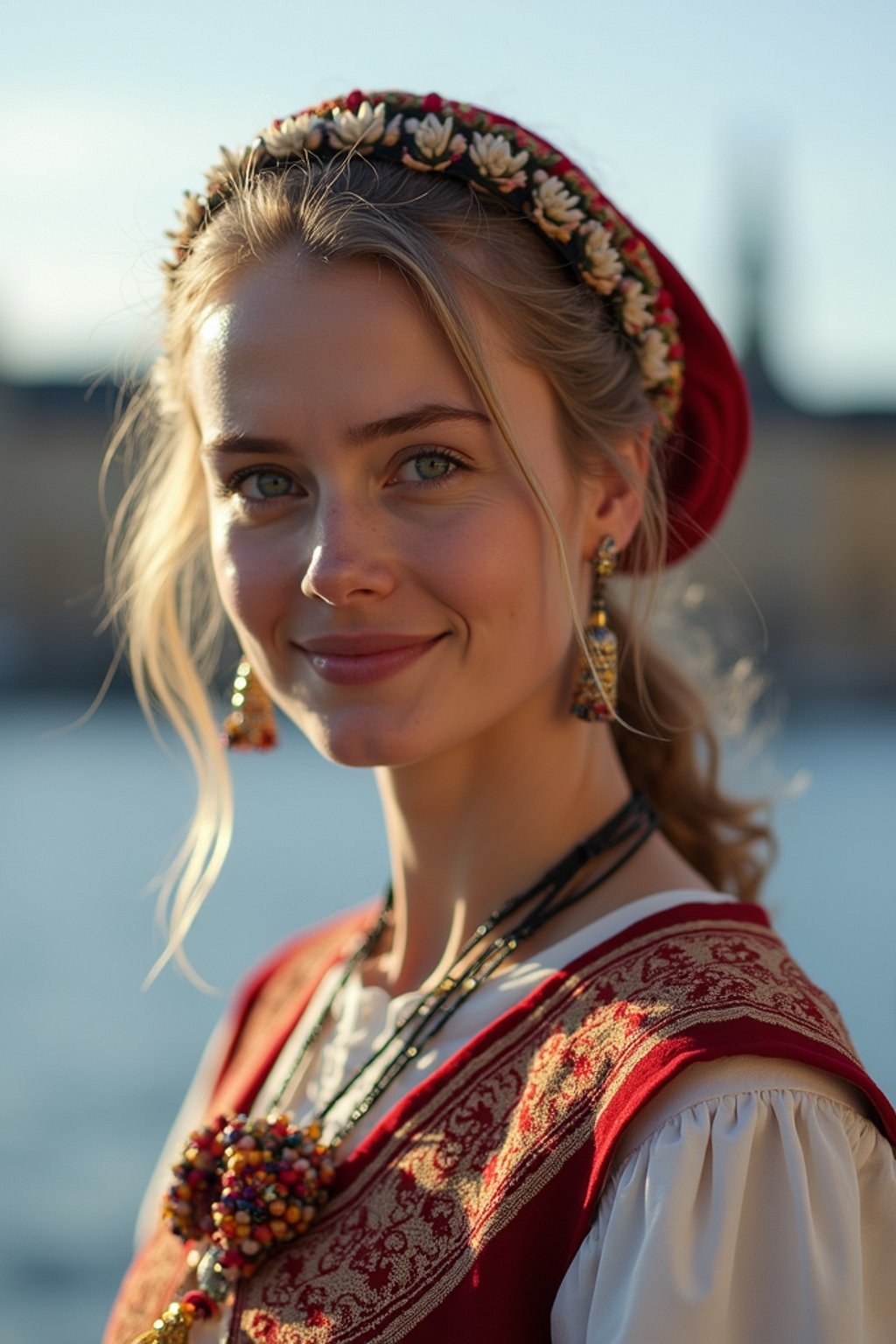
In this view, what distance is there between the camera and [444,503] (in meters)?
1.39

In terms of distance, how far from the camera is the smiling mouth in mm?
1414

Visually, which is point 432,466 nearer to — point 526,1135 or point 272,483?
point 272,483

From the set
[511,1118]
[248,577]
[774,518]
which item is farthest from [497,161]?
[774,518]

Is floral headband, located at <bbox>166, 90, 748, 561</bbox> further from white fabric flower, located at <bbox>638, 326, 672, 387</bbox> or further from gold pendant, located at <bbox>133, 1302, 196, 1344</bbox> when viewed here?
gold pendant, located at <bbox>133, 1302, 196, 1344</bbox>

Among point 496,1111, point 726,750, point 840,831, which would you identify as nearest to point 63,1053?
point 726,750

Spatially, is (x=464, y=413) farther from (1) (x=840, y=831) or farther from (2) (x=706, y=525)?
(1) (x=840, y=831)

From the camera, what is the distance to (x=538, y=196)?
1.48 meters

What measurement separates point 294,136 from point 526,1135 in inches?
37.2

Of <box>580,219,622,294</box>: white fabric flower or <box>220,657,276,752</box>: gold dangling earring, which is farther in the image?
<box>220,657,276,752</box>: gold dangling earring

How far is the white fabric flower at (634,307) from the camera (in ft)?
5.10

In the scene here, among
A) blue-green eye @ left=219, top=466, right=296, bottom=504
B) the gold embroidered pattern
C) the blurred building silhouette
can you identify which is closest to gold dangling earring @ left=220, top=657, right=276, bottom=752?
blue-green eye @ left=219, top=466, right=296, bottom=504

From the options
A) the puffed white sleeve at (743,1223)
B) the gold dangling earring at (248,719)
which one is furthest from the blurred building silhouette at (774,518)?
the puffed white sleeve at (743,1223)

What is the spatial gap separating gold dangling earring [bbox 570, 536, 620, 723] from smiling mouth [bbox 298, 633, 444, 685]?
207 mm

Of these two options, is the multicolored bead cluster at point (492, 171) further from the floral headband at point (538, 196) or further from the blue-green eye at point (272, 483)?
the blue-green eye at point (272, 483)
